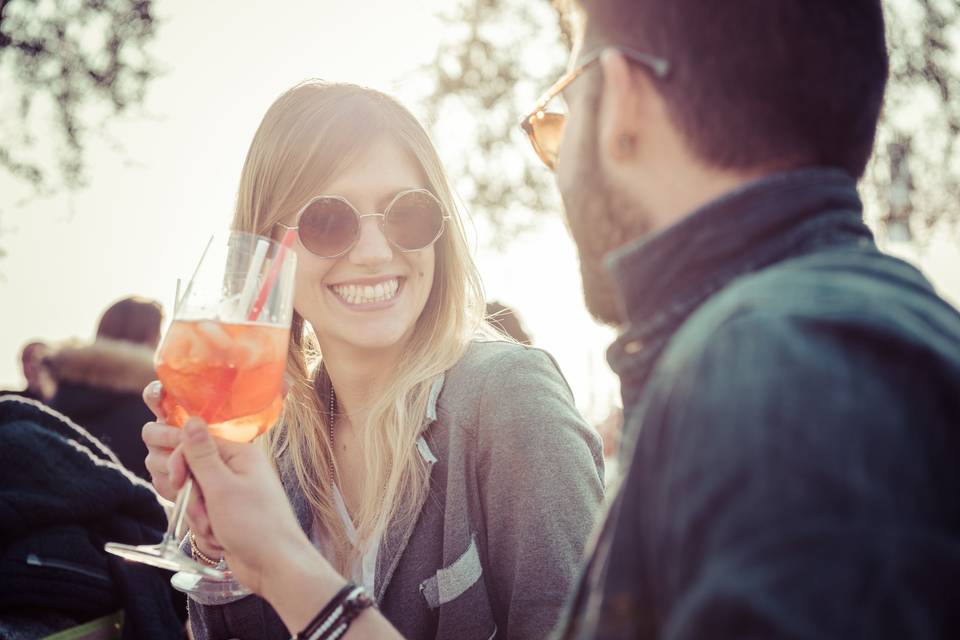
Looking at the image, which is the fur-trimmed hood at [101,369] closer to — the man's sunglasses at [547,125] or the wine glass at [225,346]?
the wine glass at [225,346]

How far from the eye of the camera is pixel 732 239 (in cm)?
113

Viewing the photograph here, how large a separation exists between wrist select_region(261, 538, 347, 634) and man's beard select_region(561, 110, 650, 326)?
0.91m

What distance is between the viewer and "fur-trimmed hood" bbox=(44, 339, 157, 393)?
15.8ft

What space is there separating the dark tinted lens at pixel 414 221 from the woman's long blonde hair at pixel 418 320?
0.14 metres

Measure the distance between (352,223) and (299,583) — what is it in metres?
1.34

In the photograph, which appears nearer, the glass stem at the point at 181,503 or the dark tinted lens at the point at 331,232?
the glass stem at the point at 181,503

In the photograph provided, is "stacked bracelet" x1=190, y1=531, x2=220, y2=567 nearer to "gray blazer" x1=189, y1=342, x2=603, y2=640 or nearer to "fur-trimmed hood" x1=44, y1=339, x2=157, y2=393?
"gray blazer" x1=189, y1=342, x2=603, y2=640

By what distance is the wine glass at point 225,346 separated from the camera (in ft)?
6.44

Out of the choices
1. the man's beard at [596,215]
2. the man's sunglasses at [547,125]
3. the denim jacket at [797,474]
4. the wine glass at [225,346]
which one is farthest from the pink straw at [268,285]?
the denim jacket at [797,474]

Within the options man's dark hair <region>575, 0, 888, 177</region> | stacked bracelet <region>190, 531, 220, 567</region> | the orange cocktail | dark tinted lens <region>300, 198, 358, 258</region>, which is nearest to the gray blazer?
stacked bracelet <region>190, 531, 220, 567</region>

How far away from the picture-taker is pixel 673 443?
86cm

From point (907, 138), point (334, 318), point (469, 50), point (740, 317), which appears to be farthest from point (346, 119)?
point (907, 138)

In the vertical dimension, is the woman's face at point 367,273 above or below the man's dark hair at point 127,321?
above

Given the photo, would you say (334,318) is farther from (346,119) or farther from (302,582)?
(302,582)
